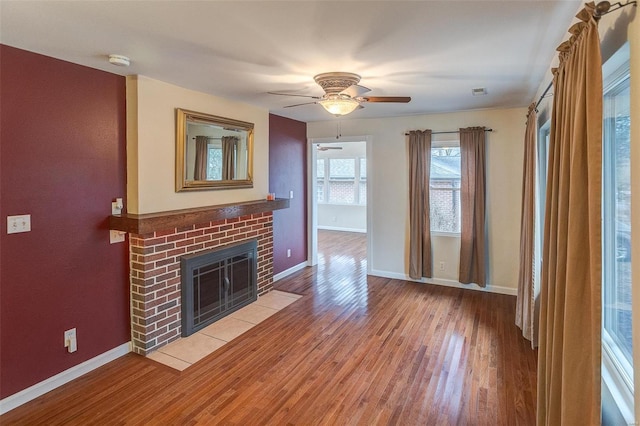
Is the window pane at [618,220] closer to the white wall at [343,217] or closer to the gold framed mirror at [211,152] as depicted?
the gold framed mirror at [211,152]

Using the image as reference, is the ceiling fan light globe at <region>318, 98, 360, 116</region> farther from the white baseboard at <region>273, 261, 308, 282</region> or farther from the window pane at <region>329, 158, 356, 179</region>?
the window pane at <region>329, 158, 356, 179</region>

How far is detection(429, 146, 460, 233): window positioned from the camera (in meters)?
4.95

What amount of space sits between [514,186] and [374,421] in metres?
3.52

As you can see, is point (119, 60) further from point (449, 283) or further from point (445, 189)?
point (449, 283)

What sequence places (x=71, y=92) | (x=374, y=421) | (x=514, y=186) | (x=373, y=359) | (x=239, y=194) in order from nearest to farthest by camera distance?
(x=374, y=421), (x=71, y=92), (x=373, y=359), (x=239, y=194), (x=514, y=186)

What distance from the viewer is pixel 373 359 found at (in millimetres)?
3027

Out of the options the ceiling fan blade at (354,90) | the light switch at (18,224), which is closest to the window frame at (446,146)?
the ceiling fan blade at (354,90)

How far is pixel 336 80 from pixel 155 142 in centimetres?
170

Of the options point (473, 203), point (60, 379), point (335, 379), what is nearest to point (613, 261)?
point (335, 379)

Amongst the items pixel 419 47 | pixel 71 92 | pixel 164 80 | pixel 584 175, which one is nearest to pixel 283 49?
pixel 419 47

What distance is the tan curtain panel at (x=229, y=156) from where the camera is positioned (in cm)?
Answer: 397

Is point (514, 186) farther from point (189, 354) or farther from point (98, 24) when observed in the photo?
point (98, 24)

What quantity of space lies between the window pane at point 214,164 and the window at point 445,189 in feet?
9.36

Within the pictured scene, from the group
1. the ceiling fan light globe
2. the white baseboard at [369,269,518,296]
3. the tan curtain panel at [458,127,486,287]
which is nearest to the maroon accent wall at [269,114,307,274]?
the white baseboard at [369,269,518,296]
